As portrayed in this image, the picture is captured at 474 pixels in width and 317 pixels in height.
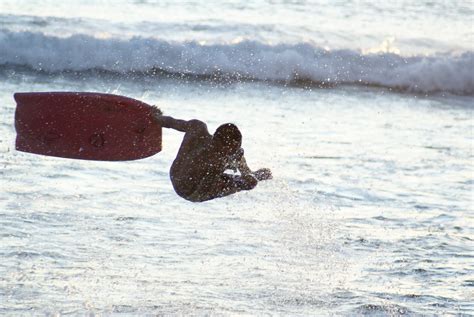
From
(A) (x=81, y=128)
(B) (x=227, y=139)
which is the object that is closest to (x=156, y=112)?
(A) (x=81, y=128)

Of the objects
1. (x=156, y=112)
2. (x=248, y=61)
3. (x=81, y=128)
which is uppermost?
(x=156, y=112)

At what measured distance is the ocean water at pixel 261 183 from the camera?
10531 millimetres

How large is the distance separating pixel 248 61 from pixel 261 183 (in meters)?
10.1

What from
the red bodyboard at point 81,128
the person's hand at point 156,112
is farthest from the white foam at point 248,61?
the person's hand at point 156,112

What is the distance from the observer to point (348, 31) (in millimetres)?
26203

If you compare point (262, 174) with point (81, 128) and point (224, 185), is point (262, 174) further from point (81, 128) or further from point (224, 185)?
point (81, 128)

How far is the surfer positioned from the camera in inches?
389

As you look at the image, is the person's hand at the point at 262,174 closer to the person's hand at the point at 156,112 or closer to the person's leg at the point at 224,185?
the person's leg at the point at 224,185

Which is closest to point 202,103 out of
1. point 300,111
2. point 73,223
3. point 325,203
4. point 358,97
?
point 300,111

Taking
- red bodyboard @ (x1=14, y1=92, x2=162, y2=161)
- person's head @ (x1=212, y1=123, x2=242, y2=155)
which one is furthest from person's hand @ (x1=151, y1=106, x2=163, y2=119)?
person's head @ (x1=212, y1=123, x2=242, y2=155)

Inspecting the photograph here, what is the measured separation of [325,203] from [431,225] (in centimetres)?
128

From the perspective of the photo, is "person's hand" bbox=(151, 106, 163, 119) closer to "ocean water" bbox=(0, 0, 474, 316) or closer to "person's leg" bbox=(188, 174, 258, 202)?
"person's leg" bbox=(188, 174, 258, 202)

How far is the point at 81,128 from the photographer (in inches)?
442

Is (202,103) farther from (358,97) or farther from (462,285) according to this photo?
(462,285)
